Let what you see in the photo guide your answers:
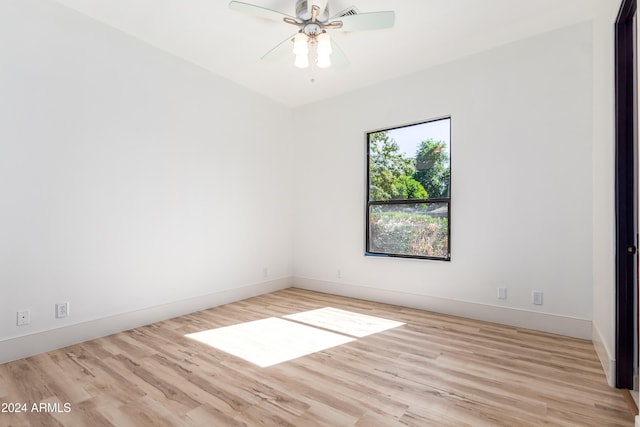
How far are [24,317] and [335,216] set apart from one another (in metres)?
3.25

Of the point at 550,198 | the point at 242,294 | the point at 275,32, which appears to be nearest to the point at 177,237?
the point at 242,294

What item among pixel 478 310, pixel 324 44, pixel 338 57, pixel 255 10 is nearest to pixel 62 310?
pixel 255 10

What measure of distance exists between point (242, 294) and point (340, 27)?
319 centimetres

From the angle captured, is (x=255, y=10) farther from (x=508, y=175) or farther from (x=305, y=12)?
(x=508, y=175)

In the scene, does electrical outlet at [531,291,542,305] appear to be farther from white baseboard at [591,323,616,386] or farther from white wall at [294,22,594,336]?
white baseboard at [591,323,616,386]

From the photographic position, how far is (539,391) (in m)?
1.92

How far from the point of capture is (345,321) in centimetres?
327

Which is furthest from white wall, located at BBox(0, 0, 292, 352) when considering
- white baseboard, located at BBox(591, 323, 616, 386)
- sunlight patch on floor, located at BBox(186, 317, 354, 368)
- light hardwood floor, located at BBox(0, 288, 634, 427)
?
white baseboard, located at BBox(591, 323, 616, 386)

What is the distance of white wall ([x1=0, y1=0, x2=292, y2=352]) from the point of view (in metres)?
2.41

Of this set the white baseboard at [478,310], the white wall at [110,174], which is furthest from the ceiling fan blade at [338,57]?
the white baseboard at [478,310]

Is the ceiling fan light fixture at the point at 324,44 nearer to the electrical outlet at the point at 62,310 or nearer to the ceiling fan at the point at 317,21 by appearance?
the ceiling fan at the point at 317,21

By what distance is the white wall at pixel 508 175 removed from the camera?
9.21 feet

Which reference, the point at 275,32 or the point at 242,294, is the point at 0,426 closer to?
the point at 242,294

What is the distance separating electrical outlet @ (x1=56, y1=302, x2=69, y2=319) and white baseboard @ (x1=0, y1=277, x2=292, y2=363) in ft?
0.33
